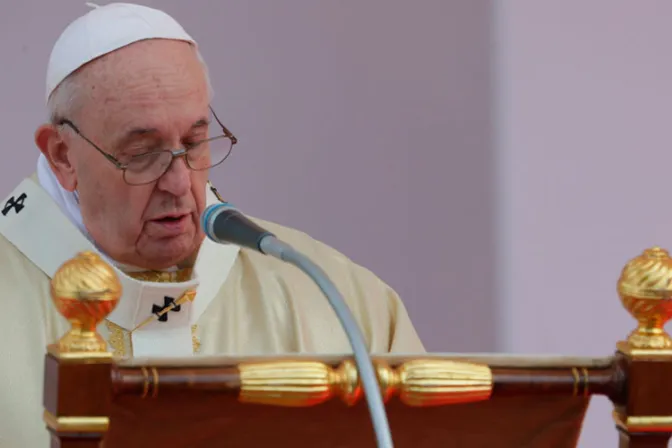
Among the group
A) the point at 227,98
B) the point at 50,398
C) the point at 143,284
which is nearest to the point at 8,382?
the point at 143,284

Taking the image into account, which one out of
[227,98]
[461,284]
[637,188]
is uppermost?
[227,98]

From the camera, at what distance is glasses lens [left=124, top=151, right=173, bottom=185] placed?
9.55 feet

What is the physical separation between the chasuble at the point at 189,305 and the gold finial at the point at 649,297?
108 cm

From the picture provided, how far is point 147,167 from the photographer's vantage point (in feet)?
9.59

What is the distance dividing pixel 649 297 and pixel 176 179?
3.90 feet

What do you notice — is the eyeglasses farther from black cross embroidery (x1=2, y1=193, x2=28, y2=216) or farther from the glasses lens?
black cross embroidery (x1=2, y1=193, x2=28, y2=216)

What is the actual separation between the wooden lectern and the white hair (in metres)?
1.27

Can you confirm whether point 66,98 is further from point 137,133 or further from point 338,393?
point 338,393

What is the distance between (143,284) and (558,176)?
5.91 ft

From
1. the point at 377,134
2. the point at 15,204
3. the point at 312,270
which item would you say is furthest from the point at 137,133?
the point at 377,134

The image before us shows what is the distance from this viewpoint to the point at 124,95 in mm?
2943

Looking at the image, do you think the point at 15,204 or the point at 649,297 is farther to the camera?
the point at 15,204

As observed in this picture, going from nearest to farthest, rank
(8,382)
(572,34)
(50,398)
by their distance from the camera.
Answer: (50,398)
(8,382)
(572,34)

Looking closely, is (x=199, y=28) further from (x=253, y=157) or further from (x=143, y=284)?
(x=143, y=284)
